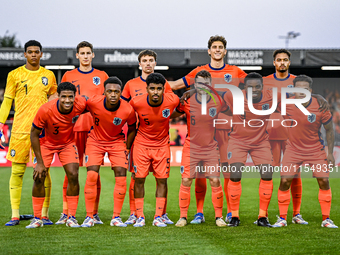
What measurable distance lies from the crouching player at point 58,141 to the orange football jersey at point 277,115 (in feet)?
8.13

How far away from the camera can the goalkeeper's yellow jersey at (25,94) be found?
17.3 feet

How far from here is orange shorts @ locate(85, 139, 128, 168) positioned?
16.4 feet

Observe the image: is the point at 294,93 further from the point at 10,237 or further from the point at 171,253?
the point at 10,237

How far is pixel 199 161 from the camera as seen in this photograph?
514 centimetres

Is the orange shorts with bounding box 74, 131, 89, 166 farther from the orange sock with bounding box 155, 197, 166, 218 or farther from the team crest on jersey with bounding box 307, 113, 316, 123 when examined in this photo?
the team crest on jersey with bounding box 307, 113, 316, 123

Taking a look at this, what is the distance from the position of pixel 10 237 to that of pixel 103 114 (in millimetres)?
1779

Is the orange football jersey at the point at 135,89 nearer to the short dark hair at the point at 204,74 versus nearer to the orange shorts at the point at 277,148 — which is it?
the short dark hair at the point at 204,74

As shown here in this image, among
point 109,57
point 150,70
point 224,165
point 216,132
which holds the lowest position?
point 224,165

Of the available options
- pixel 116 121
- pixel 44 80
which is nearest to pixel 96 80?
pixel 44 80

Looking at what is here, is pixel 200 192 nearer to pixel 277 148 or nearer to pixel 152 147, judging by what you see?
pixel 152 147

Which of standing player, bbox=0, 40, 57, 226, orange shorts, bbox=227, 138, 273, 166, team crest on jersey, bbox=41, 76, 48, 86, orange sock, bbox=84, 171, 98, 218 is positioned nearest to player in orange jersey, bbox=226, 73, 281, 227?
orange shorts, bbox=227, 138, 273, 166

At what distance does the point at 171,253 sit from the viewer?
369 centimetres

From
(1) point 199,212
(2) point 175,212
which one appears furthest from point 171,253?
(2) point 175,212

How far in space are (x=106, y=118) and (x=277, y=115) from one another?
2.26m
